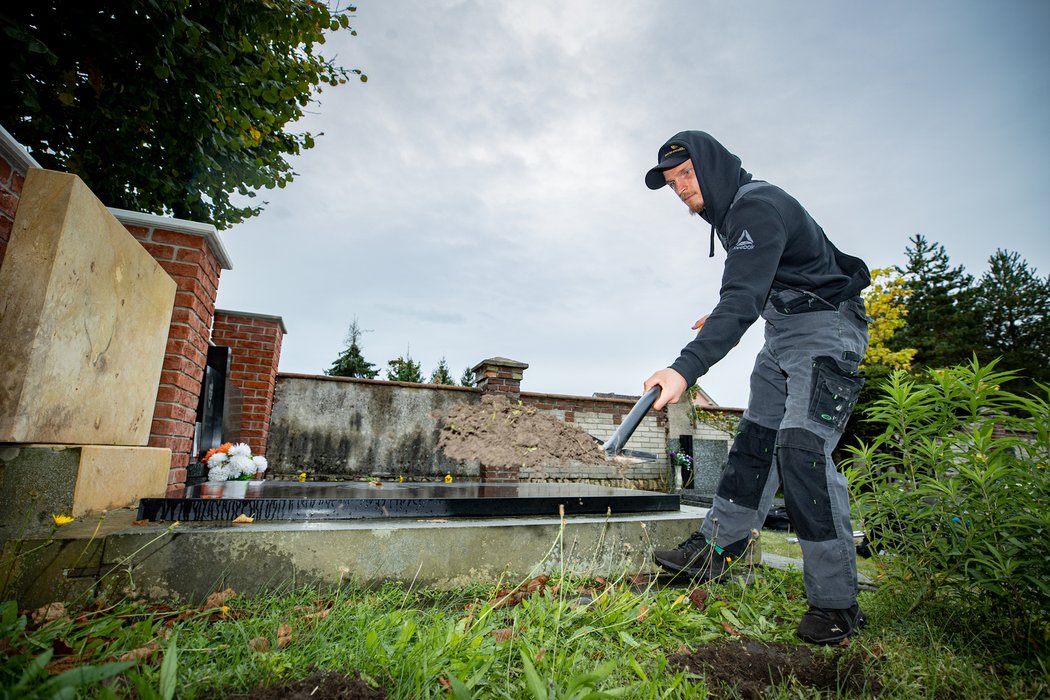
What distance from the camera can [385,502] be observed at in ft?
7.59

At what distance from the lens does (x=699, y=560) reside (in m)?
2.36

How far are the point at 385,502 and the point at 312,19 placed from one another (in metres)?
4.94

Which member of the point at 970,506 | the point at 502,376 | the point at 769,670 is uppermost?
the point at 502,376

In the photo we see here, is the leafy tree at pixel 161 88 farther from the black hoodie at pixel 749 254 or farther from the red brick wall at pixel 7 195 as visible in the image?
the black hoodie at pixel 749 254

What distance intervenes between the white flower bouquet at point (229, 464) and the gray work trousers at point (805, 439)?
3.88 metres

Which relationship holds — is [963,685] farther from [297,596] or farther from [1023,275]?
[1023,275]

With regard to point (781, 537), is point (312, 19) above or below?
above

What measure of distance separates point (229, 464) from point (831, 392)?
455 centimetres

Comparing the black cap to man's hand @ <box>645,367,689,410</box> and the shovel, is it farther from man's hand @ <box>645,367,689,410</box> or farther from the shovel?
the shovel

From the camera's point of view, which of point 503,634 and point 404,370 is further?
point 404,370

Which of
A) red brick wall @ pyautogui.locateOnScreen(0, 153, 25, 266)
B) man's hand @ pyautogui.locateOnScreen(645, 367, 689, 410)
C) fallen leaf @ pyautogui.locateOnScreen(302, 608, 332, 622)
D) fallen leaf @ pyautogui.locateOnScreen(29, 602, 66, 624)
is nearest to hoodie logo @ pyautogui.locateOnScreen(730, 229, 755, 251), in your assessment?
man's hand @ pyautogui.locateOnScreen(645, 367, 689, 410)

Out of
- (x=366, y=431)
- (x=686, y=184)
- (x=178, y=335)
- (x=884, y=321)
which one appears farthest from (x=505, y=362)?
(x=884, y=321)

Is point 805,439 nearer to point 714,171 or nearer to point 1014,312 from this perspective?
point 714,171

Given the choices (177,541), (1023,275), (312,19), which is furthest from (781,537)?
(1023,275)
